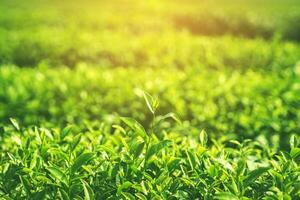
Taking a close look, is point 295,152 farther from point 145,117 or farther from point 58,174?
point 145,117

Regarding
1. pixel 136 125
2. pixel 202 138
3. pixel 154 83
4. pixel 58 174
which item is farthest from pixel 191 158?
pixel 154 83

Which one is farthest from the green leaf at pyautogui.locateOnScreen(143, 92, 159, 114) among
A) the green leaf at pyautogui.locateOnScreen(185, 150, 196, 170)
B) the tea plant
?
the green leaf at pyautogui.locateOnScreen(185, 150, 196, 170)

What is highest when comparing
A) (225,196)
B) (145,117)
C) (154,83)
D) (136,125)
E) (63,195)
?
(136,125)

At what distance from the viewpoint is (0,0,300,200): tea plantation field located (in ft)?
8.25

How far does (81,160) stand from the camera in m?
2.54

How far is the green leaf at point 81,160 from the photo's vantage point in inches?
99.5

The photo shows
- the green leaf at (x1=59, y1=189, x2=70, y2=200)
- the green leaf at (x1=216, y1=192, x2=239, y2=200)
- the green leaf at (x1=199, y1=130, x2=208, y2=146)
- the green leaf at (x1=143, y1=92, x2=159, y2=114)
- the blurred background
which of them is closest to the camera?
the green leaf at (x1=216, y1=192, x2=239, y2=200)

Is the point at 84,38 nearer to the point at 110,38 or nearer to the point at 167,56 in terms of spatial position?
the point at 110,38

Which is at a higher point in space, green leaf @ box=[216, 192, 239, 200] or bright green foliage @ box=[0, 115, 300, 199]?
green leaf @ box=[216, 192, 239, 200]

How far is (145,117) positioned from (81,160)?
3.05 metres

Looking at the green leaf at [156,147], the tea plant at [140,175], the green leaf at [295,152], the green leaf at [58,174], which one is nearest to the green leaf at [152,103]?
the tea plant at [140,175]

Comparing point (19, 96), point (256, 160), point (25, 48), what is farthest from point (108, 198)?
point (25, 48)

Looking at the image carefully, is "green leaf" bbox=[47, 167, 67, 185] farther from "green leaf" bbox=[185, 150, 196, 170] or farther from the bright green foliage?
"green leaf" bbox=[185, 150, 196, 170]

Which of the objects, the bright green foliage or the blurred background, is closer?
the bright green foliage
